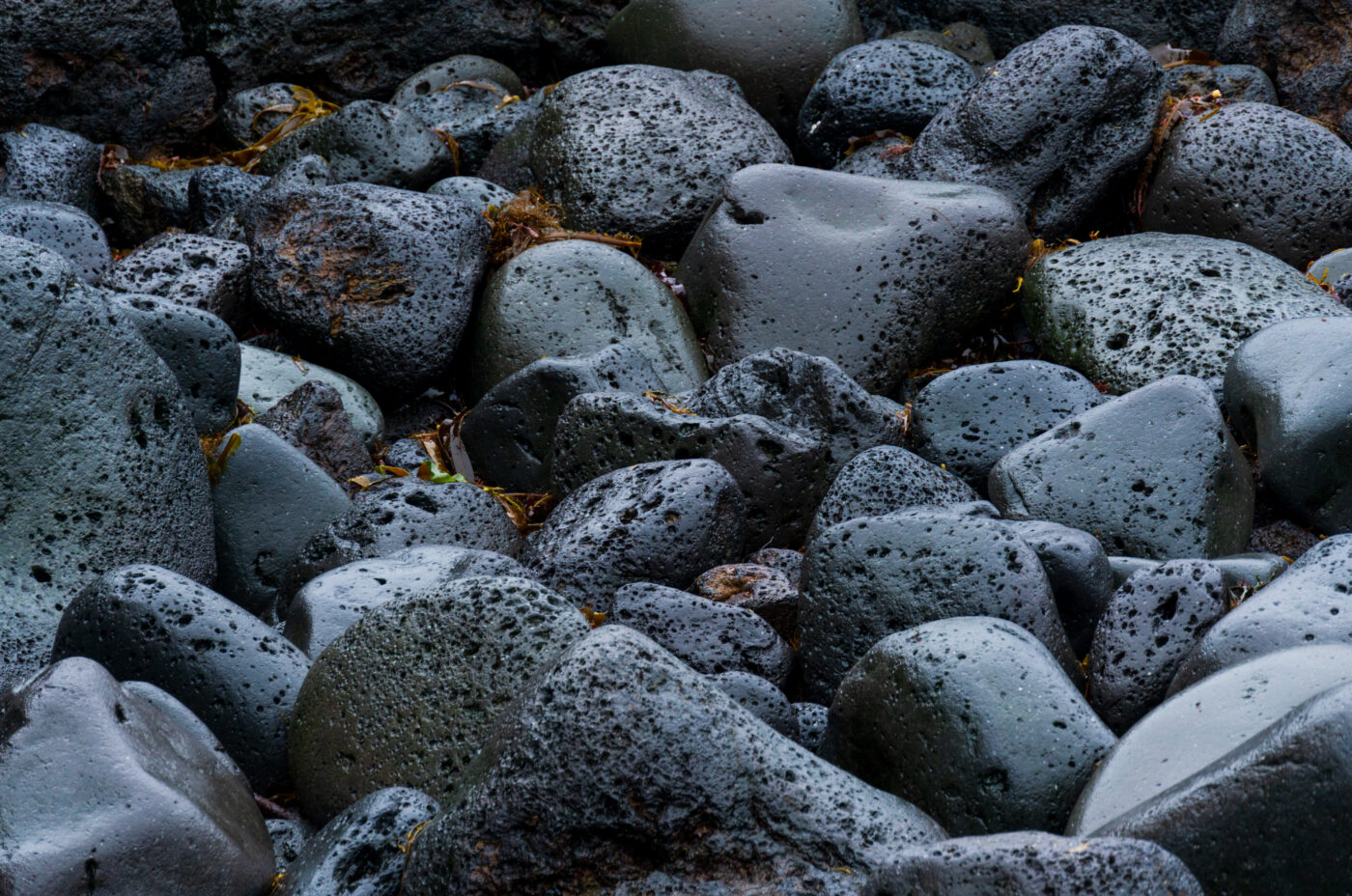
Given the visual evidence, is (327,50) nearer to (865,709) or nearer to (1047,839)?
(865,709)

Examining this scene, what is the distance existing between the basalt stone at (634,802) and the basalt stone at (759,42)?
557 cm

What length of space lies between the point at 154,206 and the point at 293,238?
129cm

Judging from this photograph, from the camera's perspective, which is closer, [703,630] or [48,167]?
[703,630]

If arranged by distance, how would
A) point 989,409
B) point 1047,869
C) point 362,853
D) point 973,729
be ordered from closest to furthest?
point 1047,869 < point 362,853 < point 973,729 < point 989,409

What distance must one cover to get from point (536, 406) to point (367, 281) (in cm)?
112

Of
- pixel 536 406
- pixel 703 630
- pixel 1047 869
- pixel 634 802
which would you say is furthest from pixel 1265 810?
pixel 536 406

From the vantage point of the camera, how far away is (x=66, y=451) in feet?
13.7

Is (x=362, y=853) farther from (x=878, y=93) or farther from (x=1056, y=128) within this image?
(x=878, y=93)

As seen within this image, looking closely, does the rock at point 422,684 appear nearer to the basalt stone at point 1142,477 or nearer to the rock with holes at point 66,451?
the rock with holes at point 66,451

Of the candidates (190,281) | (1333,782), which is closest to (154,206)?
(190,281)

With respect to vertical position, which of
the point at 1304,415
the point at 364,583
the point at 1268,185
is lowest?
the point at 364,583

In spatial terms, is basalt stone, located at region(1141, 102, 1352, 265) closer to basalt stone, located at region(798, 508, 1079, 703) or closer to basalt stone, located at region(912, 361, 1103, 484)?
basalt stone, located at region(912, 361, 1103, 484)

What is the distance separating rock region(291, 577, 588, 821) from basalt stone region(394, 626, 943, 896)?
53 centimetres

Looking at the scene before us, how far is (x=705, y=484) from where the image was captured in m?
4.33
